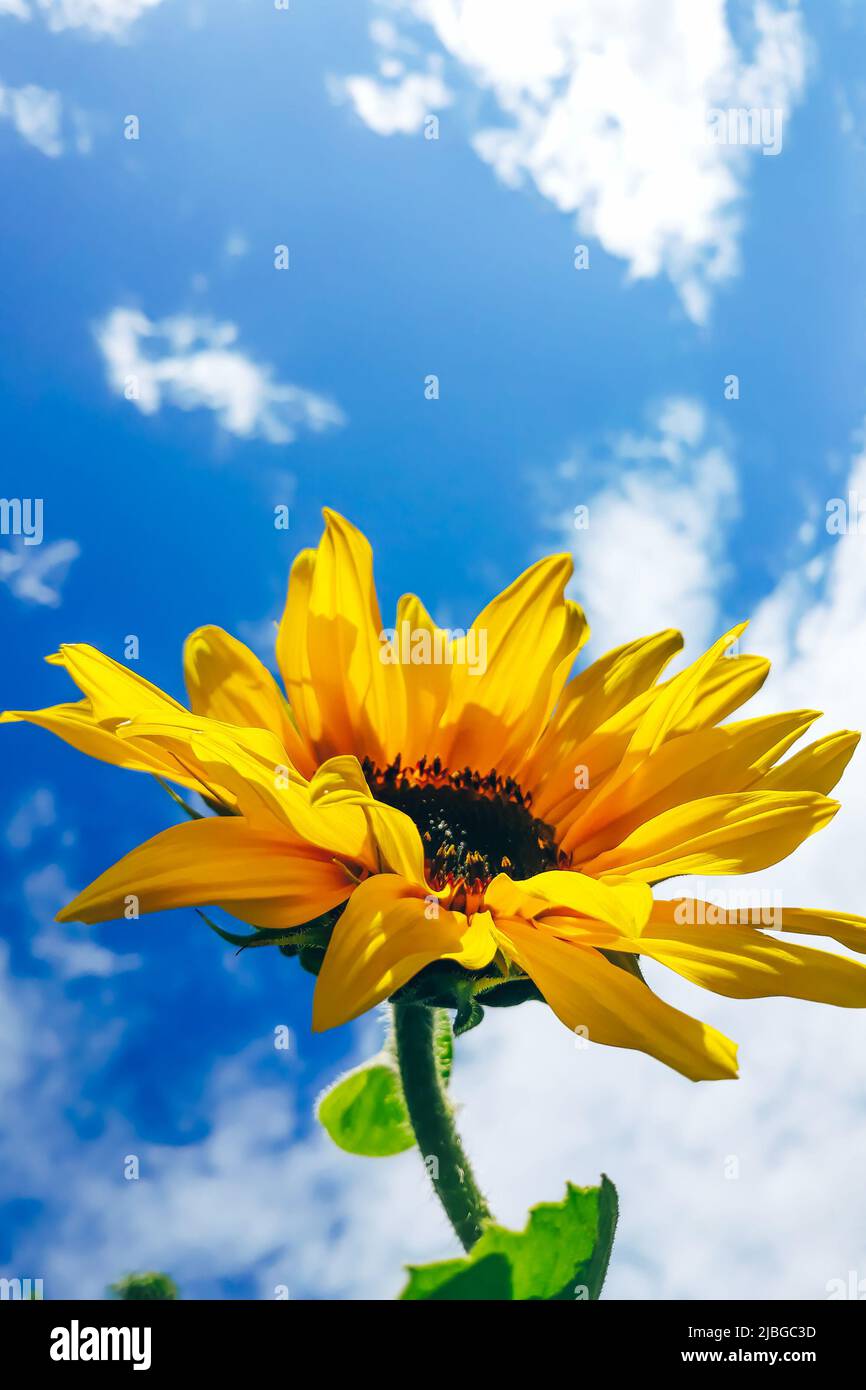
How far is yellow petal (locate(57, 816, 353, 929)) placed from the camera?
4.86 ft

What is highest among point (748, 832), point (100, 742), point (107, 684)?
point (107, 684)

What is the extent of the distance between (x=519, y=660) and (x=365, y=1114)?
0.98 metres

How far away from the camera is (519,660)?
2385 millimetres

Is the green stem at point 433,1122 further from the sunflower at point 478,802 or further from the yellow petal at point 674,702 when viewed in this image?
the yellow petal at point 674,702

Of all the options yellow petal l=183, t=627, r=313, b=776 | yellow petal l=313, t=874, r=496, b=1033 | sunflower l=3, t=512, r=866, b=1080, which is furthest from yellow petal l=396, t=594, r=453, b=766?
yellow petal l=313, t=874, r=496, b=1033

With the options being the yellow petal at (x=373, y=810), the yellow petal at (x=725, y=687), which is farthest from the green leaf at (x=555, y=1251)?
the yellow petal at (x=725, y=687)

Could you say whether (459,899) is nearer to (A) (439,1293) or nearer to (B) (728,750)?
(B) (728,750)

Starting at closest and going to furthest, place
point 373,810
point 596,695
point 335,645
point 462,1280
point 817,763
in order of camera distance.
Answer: point 462,1280, point 373,810, point 817,763, point 335,645, point 596,695

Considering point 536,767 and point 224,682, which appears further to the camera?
point 536,767

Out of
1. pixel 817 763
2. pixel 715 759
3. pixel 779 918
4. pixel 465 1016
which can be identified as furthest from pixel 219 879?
pixel 817 763

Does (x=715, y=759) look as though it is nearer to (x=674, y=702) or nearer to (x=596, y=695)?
(x=674, y=702)

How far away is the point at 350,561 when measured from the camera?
7.33 feet
